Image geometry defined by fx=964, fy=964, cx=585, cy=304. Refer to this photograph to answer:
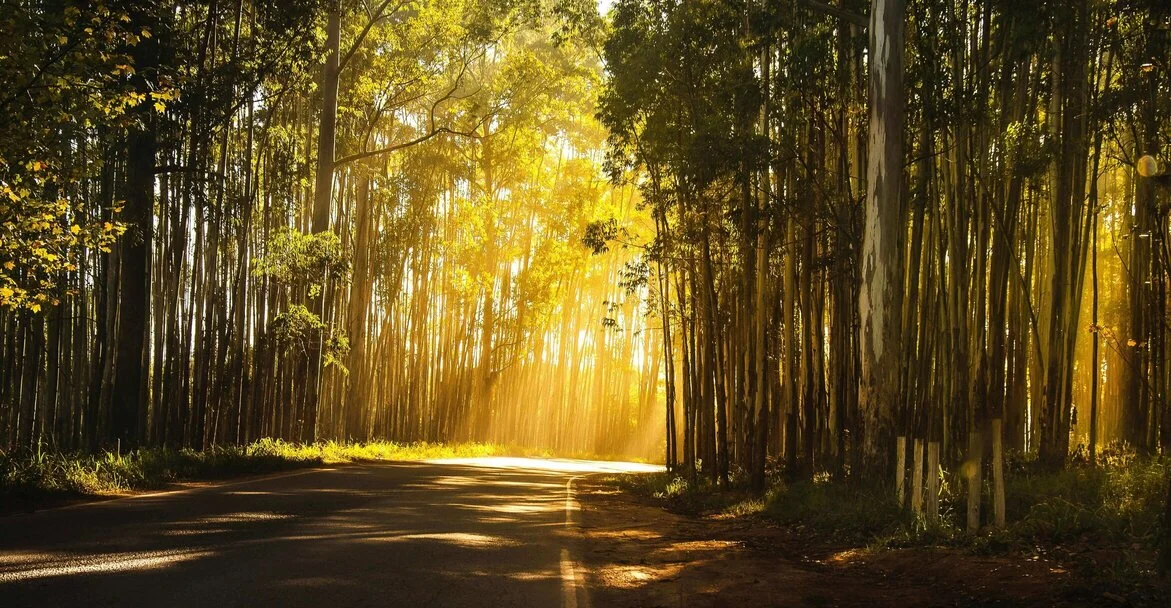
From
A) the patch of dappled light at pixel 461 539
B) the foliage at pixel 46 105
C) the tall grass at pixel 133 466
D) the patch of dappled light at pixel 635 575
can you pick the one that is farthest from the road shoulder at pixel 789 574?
the foliage at pixel 46 105

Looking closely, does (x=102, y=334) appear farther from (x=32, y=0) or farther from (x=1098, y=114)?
(x=1098, y=114)

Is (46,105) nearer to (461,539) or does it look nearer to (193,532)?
(193,532)

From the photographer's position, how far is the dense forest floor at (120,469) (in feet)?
33.9

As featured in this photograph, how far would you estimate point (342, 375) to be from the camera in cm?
2712

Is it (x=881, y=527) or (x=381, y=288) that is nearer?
(x=881, y=527)

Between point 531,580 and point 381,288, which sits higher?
point 381,288

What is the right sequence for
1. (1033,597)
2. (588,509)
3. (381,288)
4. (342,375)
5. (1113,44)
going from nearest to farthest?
(1033,597) → (1113,44) → (588,509) → (342,375) → (381,288)

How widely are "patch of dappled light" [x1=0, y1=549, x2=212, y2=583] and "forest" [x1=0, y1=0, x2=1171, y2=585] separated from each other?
5.11 meters

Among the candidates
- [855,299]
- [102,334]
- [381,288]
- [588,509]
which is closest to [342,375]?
[381,288]

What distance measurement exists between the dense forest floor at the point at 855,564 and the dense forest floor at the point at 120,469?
5595 mm

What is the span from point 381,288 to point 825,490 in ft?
66.0

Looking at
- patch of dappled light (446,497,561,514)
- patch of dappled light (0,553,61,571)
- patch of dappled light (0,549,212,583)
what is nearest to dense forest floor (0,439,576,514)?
patch of dappled light (0,553,61,571)

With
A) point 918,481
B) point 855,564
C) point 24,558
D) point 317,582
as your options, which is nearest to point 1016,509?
point 918,481

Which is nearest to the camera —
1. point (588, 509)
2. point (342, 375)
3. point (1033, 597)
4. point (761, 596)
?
point (1033, 597)
